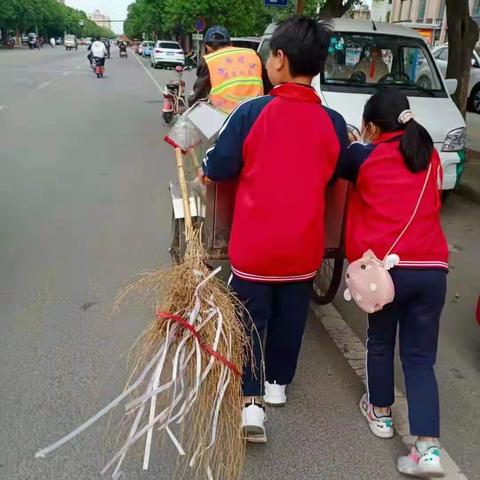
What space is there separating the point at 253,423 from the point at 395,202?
1.14 meters

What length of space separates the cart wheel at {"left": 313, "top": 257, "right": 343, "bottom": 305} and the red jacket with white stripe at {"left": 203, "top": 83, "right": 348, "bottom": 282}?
134 cm

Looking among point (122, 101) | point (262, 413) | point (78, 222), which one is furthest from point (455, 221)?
point (122, 101)

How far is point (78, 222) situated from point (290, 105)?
3.71 m

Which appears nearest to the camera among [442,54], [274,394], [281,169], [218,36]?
[281,169]

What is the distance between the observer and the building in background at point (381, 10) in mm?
Answer: 58500

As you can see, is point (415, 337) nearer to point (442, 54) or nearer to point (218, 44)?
point (218, 44)

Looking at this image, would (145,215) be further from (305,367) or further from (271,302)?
(271,302)

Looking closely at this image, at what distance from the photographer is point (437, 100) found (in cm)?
615

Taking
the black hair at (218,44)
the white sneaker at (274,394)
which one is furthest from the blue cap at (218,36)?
the white sneaker at (274,394)

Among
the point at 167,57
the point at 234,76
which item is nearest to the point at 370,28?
the point at 234,76

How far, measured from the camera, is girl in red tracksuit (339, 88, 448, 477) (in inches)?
90.5

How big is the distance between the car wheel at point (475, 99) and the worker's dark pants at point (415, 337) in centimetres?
1396

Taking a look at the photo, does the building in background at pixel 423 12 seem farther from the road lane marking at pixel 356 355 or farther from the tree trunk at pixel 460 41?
the road lane marking at pixel 356 355

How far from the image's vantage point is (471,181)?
7305 millimetres
